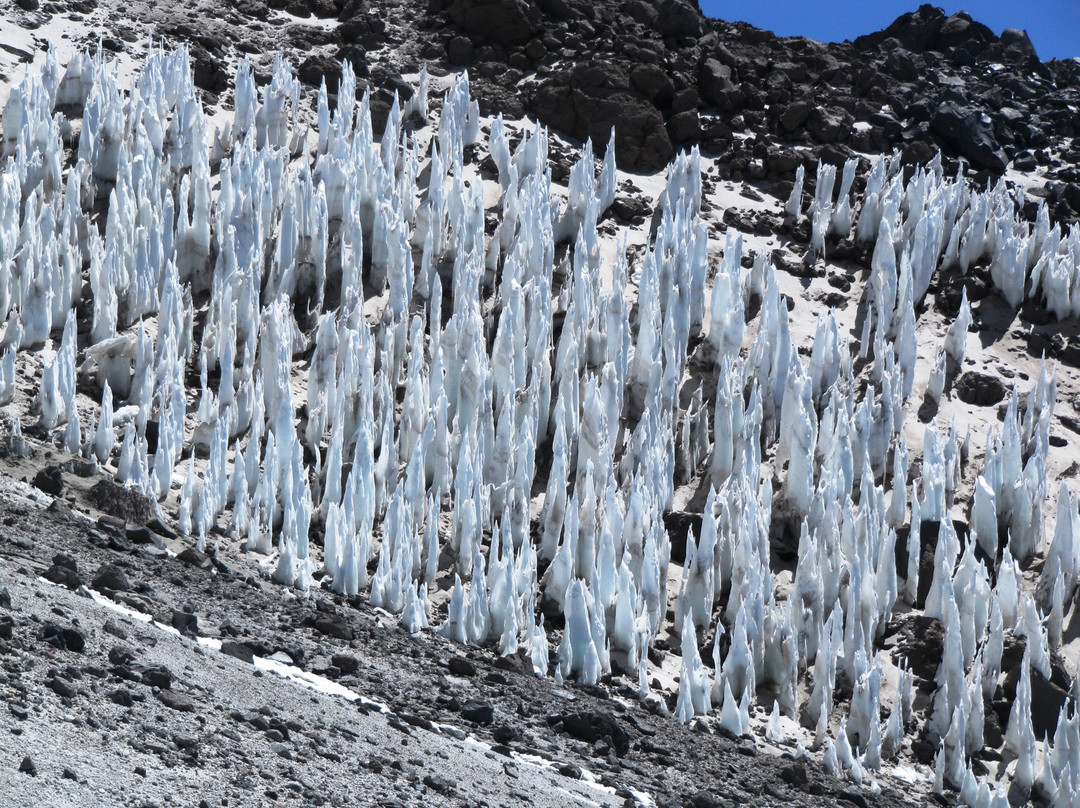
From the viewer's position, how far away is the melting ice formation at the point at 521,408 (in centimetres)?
1148

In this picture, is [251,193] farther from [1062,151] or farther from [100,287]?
[1062,151]

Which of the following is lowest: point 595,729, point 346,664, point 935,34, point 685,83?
point 595,729

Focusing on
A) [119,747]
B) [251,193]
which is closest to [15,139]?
[251,193]

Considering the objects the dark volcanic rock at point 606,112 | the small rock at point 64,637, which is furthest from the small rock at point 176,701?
the dark volcanic rock at point 606,112

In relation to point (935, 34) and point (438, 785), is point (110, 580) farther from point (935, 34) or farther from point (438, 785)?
point (935, 34)

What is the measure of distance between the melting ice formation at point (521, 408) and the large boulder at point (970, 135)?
5.89 m

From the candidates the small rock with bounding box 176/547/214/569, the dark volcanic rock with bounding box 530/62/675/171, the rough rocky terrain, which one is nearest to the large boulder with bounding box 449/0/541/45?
the dark volcanic rock with bounding box 530/62/675/171

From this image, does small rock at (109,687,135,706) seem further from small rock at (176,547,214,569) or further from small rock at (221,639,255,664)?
small rock at (176,547,214,569)

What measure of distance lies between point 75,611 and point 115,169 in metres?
9.61

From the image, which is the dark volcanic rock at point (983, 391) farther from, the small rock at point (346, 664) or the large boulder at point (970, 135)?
the small rock at point (346, 664)

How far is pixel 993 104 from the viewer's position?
2706cm

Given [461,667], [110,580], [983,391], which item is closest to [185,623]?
[110,580]

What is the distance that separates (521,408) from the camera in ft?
45.4

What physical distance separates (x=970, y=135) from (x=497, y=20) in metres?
9.02
